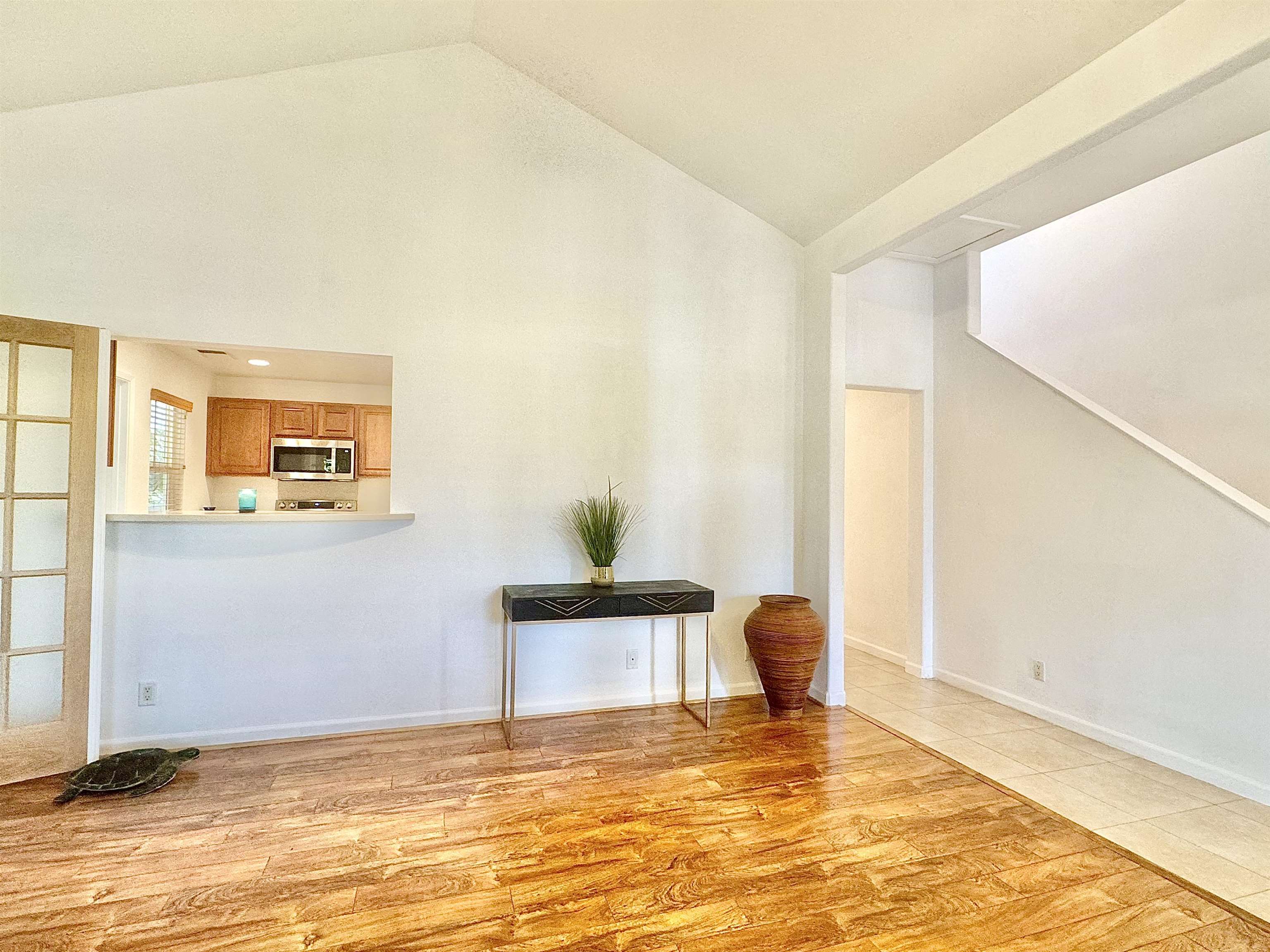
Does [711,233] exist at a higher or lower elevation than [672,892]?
higher

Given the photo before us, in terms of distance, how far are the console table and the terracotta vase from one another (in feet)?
1.19

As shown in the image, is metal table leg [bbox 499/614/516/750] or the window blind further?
the window blind

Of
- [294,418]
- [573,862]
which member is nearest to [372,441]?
[294,418]

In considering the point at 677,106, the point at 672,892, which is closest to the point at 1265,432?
the point at 677,106

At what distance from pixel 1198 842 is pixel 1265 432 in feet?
7.55

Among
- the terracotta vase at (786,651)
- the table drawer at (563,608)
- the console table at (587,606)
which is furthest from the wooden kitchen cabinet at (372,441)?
the terracotta vase at (786,651)

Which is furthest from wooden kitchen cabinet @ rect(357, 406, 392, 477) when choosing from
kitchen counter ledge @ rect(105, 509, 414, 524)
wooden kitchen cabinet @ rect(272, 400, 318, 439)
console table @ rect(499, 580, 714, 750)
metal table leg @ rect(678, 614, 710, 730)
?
metal table leg @ rect(678, 614, 710, 730)

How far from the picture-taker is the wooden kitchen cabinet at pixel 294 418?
5.65m

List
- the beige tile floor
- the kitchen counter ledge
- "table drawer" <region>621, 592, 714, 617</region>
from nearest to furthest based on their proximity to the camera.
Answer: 1. the beige tile floor
2. the kitchen counter ledge
3. "table drawer" <region>621, 592, 714, 617</region>

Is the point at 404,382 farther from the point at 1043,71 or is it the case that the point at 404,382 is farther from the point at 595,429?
the point at 1043,71

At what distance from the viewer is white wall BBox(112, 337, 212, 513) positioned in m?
4.08

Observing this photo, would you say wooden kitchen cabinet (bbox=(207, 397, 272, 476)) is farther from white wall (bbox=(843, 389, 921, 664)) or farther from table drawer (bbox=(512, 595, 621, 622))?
white wall (bbox=(843, 389, 921, 664))

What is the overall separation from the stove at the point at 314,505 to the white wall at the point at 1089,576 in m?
5.20

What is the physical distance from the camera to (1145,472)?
3.19 m
